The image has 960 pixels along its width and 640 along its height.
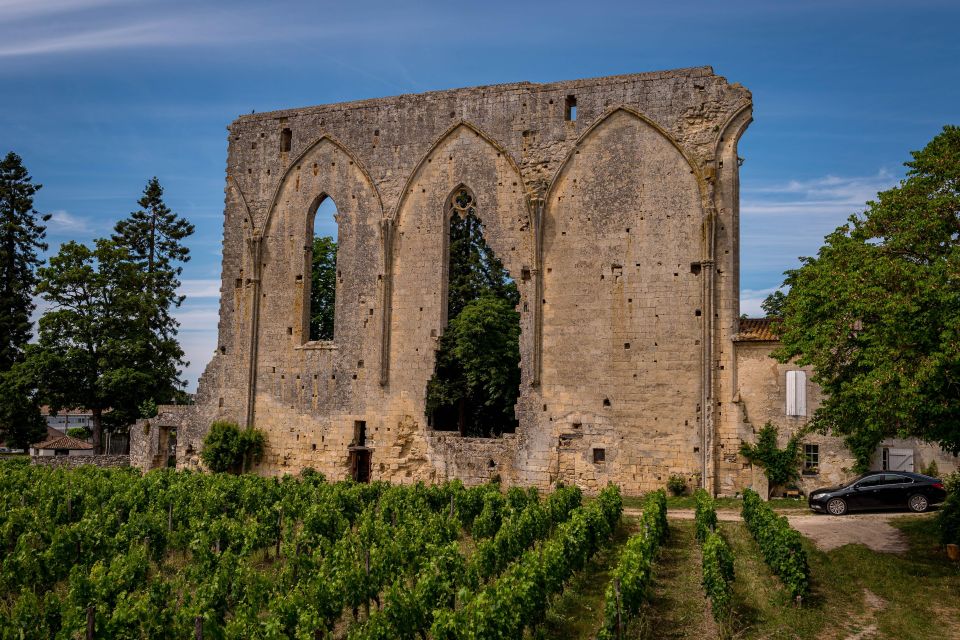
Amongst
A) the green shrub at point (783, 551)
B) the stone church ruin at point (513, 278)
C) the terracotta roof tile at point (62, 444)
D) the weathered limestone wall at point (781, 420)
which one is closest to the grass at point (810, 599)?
the green shrub at point (783, 551)

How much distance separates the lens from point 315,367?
78.8ft

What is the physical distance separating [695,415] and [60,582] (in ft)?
47.3

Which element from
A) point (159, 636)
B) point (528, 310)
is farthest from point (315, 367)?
point (159, 636)

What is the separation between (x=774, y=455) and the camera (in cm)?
1947

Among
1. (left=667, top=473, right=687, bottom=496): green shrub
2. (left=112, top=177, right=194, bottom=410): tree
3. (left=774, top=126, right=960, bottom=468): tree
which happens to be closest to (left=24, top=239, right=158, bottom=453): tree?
(left=112, top=177, right=194, bottom=410): tree

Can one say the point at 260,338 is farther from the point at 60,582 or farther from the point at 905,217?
the point at 905,217

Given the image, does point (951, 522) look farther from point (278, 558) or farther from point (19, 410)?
point (19, 410)

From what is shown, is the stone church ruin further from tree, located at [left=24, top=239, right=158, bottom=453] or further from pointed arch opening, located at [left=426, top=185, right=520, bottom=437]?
tree, located at [left=24, top=239, right=158, bottom=453]

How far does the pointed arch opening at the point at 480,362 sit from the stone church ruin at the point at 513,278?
77.7 inches

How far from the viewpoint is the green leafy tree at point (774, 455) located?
19328 mm

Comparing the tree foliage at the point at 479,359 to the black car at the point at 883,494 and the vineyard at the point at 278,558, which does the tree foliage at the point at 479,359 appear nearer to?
the vineyard at the point at 278,558

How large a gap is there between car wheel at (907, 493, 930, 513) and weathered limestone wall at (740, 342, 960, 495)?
6.04 ft

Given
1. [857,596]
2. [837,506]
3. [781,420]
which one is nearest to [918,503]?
[837,506]

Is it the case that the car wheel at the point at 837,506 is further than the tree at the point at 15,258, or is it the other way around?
the tree at the point at 15,258
